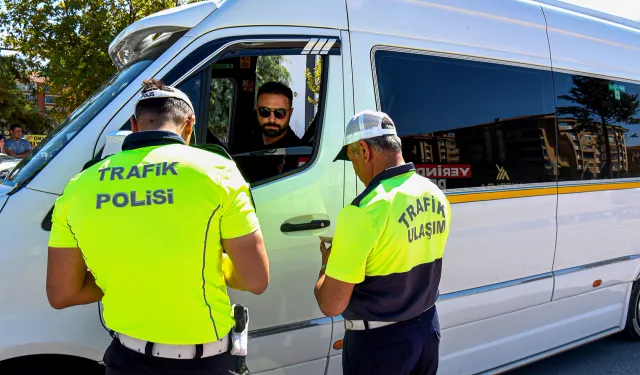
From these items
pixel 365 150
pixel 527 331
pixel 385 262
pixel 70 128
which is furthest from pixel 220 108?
pixel 527 331

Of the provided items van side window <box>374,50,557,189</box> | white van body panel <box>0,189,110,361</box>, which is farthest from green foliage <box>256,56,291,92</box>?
white van body panel <box>0,189,110,361</box>

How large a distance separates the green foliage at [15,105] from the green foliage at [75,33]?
8.84m

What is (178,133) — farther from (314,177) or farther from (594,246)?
(594,246)

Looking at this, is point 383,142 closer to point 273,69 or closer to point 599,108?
point 273,69

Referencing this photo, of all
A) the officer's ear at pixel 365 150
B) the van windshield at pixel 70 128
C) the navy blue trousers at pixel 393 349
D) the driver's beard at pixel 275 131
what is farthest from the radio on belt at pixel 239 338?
the driver's beard at pixel 275 131

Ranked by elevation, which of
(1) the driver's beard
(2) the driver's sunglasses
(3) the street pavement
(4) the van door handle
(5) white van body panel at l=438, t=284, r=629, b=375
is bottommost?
(3) the street pavement

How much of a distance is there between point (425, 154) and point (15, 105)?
25.0 metres

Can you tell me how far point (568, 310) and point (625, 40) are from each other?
236 cm

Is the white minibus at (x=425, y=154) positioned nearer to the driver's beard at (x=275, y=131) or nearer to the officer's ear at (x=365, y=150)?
the driver's beard at (x=275, y=131)

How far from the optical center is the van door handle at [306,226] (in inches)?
102

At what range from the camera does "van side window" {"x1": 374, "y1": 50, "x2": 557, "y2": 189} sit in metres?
3.07

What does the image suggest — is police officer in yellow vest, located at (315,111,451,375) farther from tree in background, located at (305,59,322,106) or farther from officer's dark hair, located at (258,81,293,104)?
officer's dark hair, located at (258,81,293,104)

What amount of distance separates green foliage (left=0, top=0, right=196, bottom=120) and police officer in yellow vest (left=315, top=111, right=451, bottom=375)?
8.81 metres

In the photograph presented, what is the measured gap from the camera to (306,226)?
8.75 ft
